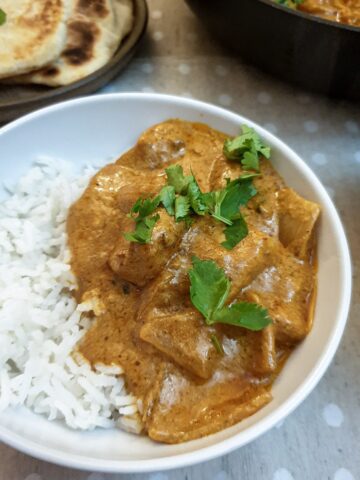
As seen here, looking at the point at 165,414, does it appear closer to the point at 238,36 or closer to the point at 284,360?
the point at 284,360

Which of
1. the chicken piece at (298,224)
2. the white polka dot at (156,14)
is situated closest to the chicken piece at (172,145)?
the chicken piece at (298,224)

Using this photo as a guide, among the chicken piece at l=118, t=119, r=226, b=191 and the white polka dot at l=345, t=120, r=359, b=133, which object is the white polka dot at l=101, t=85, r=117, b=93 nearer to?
the chicken piece at l=118, t=119, r=226, b=191

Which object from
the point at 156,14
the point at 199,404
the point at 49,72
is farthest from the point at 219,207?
the point at 156,14

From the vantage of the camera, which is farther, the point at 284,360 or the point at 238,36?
the point at 238,36

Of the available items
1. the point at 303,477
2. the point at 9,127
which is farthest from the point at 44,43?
the point at 303,477

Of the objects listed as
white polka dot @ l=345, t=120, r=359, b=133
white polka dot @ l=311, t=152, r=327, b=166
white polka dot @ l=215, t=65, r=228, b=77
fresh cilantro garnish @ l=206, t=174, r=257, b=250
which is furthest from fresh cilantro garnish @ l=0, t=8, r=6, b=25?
white polka dot @ l=345, t=120, r=359, b=133
